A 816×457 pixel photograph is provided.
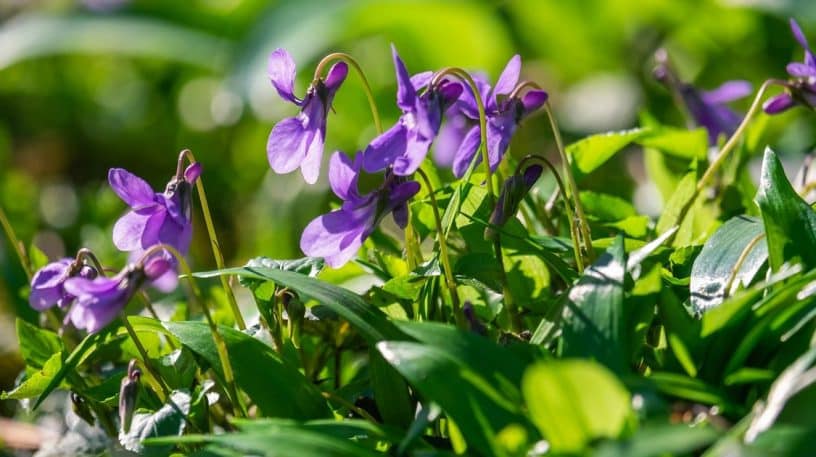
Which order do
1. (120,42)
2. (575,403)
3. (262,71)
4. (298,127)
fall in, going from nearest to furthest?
1. (575,403)
2. (298,127)
3. (262,71)
4. (120,42)

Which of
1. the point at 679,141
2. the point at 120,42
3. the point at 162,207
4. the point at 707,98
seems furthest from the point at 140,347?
the point at 120,42

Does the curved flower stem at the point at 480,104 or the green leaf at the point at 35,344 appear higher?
the curved flower stem at the point at 480,104

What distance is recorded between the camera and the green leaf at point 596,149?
171 centimetres

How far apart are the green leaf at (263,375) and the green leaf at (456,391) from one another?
25cm

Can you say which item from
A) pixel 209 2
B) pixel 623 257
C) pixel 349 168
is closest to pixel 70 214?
pixel 209 2

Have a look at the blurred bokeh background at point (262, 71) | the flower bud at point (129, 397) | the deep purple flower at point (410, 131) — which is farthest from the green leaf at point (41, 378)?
the blurred bokeh background at point (262, 71)

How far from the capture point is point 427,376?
1.11 metres

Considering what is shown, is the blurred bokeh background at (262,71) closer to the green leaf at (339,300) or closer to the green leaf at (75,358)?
the green leaf at (75,358)

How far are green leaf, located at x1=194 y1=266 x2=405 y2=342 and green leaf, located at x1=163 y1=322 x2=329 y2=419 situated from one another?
8 cm

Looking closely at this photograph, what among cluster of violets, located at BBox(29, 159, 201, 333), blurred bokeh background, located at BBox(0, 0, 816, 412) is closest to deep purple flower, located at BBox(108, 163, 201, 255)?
cluster of violets, located at BBox(29, 159, 201, 333)

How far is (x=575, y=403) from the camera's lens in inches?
37.8

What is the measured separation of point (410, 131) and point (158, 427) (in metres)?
0.44

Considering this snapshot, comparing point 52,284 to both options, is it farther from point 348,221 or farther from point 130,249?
point 348,221

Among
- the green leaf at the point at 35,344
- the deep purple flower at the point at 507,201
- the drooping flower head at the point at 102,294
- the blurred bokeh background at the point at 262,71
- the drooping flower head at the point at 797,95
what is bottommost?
the blurred bokeh background at the point at 262,71
